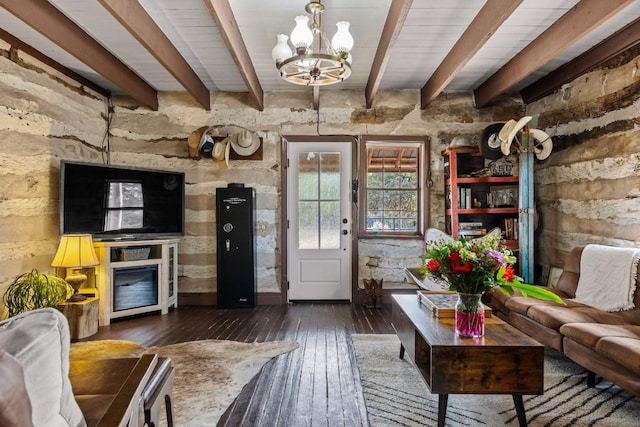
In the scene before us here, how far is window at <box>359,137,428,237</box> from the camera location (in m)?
5.41

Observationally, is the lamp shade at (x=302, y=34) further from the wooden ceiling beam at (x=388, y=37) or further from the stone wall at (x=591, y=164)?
the stone wall at (x=591, y=164)

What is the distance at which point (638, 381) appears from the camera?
7.02 feet

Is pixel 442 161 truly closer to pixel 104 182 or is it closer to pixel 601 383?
pixel 601 383

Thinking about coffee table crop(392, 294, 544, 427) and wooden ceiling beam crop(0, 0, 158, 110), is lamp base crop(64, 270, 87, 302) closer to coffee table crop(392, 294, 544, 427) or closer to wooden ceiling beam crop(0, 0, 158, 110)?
wooden ceiling beam crop(0, 0, 158, 110)

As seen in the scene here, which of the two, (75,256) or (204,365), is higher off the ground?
(75,256)

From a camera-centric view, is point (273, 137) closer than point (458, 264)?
No

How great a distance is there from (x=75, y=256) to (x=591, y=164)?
16.4 feet

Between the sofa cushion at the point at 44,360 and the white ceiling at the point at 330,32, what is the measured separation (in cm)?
275

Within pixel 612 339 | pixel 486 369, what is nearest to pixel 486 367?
pixel 486 369

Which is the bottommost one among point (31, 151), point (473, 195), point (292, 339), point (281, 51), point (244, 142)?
point (292, 339)

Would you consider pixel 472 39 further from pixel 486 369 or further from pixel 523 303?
pixel 486 369

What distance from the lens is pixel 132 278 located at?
4.52 meters

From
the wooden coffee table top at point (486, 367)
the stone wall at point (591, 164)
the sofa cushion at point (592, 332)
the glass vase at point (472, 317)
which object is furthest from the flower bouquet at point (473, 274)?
the stone wall at point (591, 164)

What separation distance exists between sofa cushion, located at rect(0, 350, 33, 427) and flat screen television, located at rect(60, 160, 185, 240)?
3.76 meters
